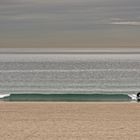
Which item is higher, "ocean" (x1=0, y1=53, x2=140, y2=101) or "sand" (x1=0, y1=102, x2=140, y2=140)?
"ocean" (x1=0, y1=53, x2=140, y2=101)

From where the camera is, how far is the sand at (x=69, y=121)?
1298 centimetres

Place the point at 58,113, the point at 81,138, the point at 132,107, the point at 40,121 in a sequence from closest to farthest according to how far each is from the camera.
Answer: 1. the point at 81,138
2. the point at 40,121
3. the point at 58,113
4. the point at 132,107

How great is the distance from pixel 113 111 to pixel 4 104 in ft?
13.4

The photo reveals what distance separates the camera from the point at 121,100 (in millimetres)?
21719

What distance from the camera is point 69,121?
15.2m

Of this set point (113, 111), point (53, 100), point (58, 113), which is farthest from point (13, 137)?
point (53, 100)

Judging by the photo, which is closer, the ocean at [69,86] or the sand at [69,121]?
the sand at [69,121]

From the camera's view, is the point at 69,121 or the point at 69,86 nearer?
the point at 69,121

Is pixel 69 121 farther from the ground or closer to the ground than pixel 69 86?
closer to the ground

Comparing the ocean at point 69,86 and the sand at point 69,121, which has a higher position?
the ocean at point 69,86

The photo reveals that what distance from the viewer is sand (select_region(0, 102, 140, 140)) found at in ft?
42.6

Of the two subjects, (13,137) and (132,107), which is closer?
(13,137)

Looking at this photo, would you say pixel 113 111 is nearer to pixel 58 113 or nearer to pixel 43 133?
pixel 58 113

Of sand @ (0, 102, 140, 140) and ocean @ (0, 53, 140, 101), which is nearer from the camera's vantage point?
sand @ (0, 102, 140, 140)
